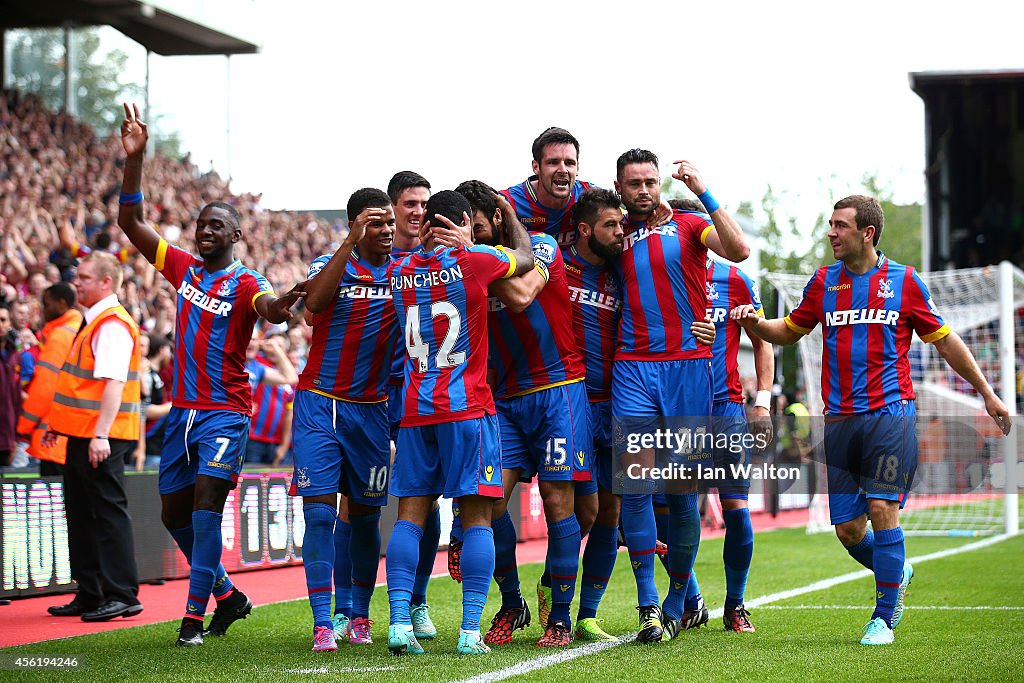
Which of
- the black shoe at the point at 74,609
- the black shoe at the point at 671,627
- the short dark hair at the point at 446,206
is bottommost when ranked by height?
the black shoe at the point at 74,609

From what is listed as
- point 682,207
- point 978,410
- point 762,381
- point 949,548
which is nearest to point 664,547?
point 762,381

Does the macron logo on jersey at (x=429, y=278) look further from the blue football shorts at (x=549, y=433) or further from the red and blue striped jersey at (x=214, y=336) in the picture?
the red and blue striped jersey at (x=214, y=336)

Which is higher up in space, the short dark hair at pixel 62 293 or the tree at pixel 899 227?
the tree at pixel 899 227

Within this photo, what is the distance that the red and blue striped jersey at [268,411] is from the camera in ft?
46.5

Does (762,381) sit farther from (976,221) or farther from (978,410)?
(976,221)

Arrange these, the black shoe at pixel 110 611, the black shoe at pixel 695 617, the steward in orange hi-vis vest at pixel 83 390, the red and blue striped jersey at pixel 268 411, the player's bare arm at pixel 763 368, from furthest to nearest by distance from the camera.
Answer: the red and blue striped jersey at pixel 268 411 → the player's bare arm at pixel 763 368 → the steward in orange hi-vis vest at pixel 83 390 → the black shoe at pixel 110 611 → the black shoe at pixel 695 617

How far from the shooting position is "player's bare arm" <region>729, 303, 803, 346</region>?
7.29m

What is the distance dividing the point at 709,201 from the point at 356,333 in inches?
78.0

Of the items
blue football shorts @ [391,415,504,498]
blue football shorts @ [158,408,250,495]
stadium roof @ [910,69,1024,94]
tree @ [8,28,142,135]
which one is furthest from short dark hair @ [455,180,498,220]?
stadium roof @ [910,69,1024,94]

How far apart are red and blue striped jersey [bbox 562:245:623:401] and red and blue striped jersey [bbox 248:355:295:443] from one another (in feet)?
24.7

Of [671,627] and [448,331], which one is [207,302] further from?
[671,627]

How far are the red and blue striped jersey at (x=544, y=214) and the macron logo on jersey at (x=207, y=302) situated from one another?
1669 millimetres

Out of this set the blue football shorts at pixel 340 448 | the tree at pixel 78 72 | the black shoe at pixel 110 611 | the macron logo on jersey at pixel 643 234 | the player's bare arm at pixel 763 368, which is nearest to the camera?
A: the blue football shorts at pixel 340 448

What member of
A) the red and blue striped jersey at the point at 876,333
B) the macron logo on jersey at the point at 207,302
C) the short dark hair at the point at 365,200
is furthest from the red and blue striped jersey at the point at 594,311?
the macron logo on jersey at the point at 207,302
